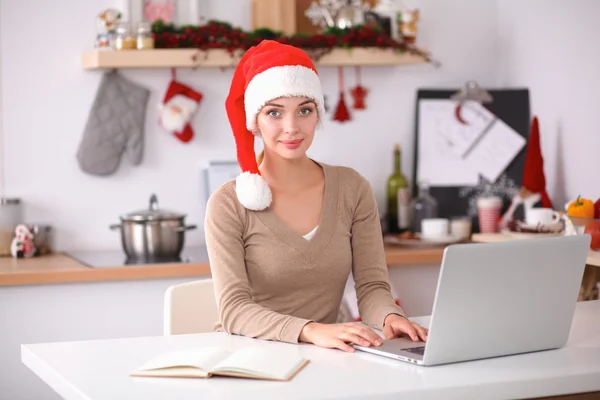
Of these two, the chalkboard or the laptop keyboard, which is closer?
the laptop keyboard

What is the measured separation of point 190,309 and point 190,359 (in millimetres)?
685

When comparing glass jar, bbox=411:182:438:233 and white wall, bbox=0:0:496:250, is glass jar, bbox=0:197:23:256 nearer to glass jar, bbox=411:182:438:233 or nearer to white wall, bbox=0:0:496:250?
white wall, bbox=0:0:496:250

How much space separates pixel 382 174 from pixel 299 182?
182cm

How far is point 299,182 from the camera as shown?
6.97ft

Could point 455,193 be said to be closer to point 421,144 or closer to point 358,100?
point 421,144

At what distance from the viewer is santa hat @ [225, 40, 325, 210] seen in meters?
2.00

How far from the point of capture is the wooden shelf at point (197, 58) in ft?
11.2

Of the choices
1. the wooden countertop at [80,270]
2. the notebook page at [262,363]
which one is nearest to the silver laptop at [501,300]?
the notebook page at [262,363]

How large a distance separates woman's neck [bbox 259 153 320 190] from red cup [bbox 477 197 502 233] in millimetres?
1706

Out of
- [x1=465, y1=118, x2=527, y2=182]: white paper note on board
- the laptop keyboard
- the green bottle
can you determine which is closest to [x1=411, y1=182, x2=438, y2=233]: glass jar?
the green bottle

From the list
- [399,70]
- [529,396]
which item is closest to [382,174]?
[399,70]

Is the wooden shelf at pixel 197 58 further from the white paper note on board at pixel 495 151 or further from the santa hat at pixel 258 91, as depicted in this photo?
the santa hat at pixel 258 91

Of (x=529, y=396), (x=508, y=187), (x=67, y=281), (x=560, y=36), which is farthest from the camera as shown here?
(x=508, y=187)

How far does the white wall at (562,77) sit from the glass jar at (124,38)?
1.64m
